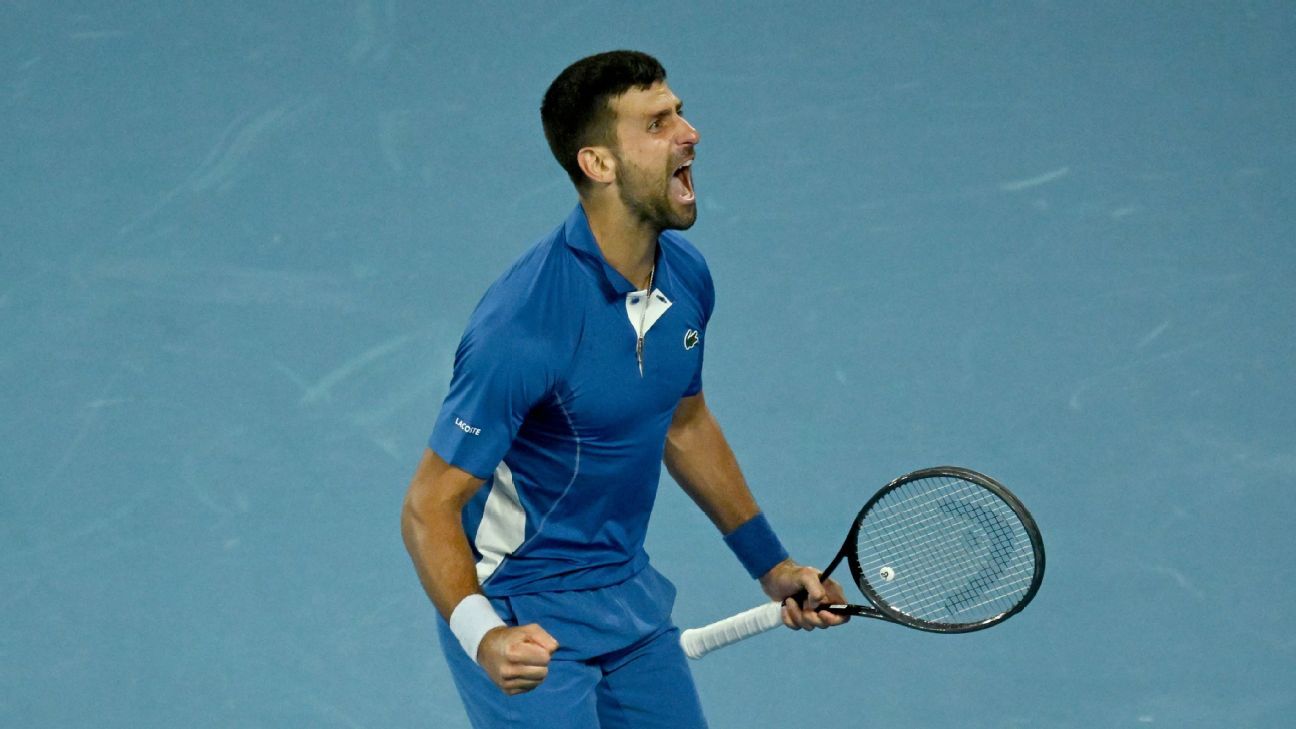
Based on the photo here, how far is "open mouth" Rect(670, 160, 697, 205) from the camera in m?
3.24

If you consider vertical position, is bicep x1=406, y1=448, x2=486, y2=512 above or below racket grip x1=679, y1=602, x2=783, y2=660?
above

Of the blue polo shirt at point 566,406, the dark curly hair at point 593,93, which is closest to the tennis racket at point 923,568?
the blue polo shirt at point 566,406

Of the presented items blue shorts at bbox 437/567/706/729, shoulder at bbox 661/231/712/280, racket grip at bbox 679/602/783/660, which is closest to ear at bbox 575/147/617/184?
shoulder at bbox 661/231/712/280

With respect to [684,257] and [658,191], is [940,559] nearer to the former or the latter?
[684,257]

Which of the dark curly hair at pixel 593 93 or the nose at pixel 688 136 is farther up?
the dark curly hair at pixel 593 93

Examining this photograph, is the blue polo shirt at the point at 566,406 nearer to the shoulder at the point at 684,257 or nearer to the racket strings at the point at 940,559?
the shoulder at the point at 684,257

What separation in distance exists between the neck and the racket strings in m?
0.64

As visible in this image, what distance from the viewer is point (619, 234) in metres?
3.27

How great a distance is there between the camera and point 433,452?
3.15m

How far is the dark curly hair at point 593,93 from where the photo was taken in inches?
127

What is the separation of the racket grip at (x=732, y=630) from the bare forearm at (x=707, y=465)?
174 mm

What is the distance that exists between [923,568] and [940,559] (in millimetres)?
36

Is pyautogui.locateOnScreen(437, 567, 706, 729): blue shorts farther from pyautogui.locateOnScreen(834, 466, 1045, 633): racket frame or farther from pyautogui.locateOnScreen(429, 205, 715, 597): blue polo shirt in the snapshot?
pyautogui.locateOnScreen(834, 466, 1045, 633): racket frame

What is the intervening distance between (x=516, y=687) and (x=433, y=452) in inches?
17.2
